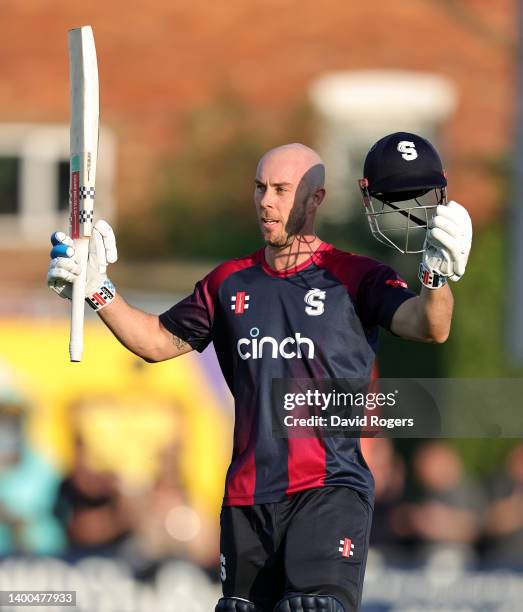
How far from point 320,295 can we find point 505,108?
52.7ft

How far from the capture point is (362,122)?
2016cm

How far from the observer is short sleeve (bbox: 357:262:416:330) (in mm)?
5590

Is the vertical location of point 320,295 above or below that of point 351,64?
below

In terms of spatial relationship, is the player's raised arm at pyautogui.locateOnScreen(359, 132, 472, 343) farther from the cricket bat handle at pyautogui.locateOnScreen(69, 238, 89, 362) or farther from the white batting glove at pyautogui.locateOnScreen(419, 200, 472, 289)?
the cricket bat handle at pyautogui.locateOnScreen(69, 238, 89, 362)

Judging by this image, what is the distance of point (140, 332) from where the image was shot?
6.03 meters

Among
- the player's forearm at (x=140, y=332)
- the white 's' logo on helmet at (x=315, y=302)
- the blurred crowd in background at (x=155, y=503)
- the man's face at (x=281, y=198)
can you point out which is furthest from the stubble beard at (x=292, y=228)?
the blurred crowd in background at (x=155, y=503)

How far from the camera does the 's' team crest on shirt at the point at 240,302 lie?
5898 millimetres

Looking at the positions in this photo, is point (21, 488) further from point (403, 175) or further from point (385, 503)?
point (403, 175)

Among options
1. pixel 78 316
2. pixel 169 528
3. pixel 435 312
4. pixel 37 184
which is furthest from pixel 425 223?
pixel 37 184

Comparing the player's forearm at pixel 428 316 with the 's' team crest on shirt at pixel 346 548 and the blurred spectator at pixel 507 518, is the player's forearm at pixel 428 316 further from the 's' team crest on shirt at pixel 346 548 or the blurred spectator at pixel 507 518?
the blurred spectator at pixel 507 518

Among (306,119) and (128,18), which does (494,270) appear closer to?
(306,119)

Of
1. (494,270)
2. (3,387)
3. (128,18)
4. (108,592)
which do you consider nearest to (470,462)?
(494,270)

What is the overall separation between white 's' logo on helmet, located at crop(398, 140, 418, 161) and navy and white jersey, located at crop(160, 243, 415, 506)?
470mm

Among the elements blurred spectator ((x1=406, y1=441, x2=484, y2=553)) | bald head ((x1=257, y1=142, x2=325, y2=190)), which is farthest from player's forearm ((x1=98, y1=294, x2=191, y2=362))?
blurred spectator ((x1=406, y1=441, x2=484, y2=553))
